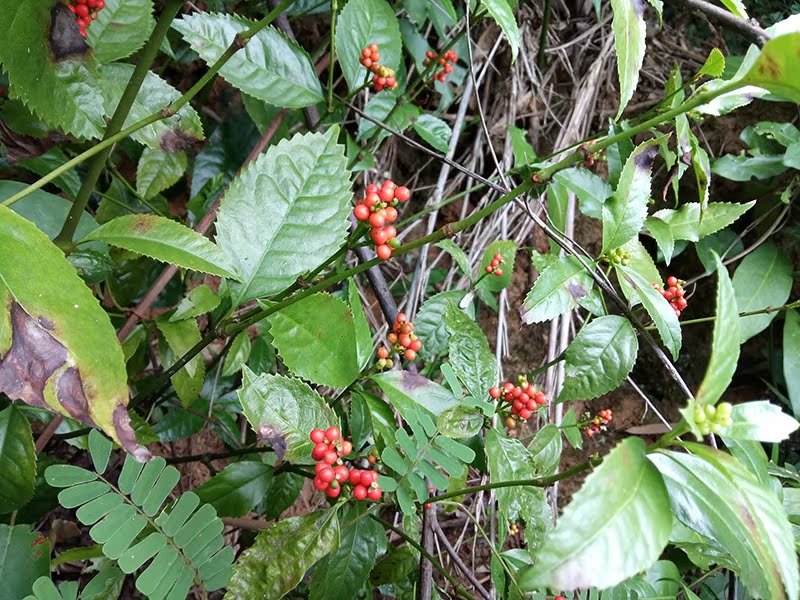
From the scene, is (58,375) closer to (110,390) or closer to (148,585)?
(110,390)

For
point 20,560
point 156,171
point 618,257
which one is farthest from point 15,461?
point 618,257

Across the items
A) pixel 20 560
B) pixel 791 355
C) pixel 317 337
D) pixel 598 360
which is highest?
pixel 317 337

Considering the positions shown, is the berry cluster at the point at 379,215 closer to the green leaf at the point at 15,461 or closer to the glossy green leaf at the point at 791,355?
the green leaf at the point at 15,461

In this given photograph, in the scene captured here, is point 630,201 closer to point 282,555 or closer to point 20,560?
point 282,555

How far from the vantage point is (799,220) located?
72.8 inches

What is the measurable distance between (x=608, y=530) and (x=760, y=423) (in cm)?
20

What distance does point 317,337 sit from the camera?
882 mm

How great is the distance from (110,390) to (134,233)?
0.80 feet

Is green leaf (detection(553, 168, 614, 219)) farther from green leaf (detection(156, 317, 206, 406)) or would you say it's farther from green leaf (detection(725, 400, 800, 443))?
green leaf (detection(156, 317, 206, 406))

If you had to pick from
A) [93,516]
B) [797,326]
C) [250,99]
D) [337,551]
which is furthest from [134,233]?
[797,326]

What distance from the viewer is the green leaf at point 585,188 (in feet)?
3.98

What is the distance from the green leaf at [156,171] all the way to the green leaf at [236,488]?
0.64m

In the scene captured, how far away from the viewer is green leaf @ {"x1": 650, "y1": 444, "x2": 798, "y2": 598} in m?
0.53

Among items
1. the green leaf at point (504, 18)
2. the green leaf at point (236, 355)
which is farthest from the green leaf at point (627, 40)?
the green leaf at point (236, 355)
